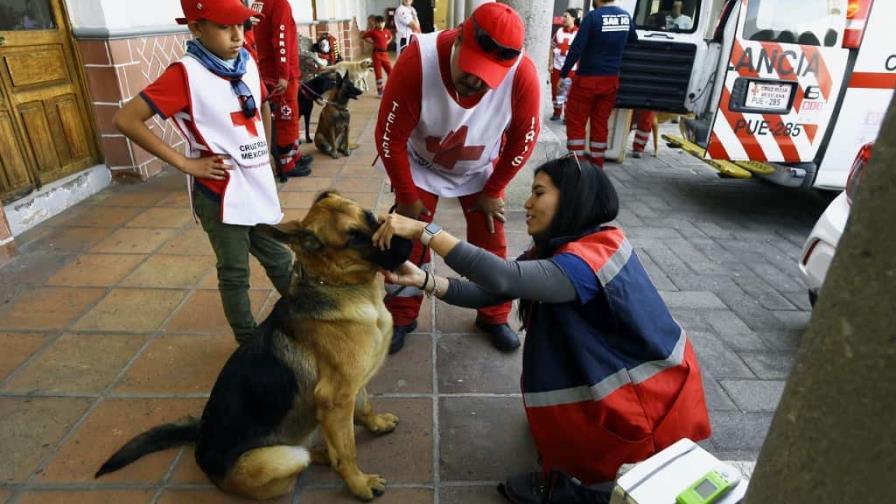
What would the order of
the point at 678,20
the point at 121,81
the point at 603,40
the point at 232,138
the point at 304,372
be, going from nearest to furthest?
the point at 304,372 → the point at 232,138 → the point at 121,81 → the point at 603,40 → the point at 678,20

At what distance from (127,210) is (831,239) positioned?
5.97m

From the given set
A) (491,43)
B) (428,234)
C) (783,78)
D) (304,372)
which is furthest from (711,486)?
(783,78)

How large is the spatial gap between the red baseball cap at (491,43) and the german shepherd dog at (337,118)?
5.13m

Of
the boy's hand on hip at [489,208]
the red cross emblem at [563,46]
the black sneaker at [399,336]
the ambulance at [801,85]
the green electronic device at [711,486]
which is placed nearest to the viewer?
the green electronic device at [711,486]

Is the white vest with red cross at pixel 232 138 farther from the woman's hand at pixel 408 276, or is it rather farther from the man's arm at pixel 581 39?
the man's arm at pixel 581 39

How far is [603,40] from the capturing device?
6.12 metres

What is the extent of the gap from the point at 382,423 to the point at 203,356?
50.5 inches

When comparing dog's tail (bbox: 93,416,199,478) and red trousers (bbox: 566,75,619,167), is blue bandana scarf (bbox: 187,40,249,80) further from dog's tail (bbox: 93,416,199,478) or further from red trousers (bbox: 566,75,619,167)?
red trousers (bbox: 566,75,619,167)

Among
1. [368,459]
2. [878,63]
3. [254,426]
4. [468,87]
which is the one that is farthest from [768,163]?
[254,426]

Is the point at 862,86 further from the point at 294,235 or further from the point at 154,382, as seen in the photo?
the point at 154,382

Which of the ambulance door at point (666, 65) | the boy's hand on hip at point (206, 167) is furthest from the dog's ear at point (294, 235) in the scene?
the ambulance door at point (666, 65)

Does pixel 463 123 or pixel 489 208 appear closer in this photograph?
pixel 463 123

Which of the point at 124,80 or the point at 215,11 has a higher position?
the point at 215,11

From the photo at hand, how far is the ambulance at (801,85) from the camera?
15.7 ft
